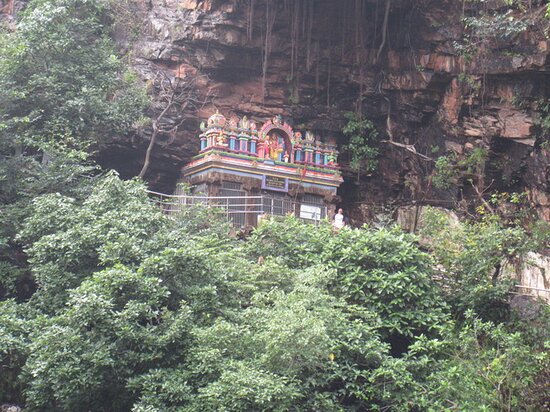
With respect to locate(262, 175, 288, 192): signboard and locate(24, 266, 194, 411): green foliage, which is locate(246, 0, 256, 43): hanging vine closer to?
locate(262, 175, 288, 192): signboard

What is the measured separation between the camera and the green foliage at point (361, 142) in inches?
789

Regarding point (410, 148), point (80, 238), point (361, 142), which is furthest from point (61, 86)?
point (410, 148)

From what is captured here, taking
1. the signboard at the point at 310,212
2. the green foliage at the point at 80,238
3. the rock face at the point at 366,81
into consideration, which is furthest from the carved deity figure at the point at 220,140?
the green foliage at the point at 80,238

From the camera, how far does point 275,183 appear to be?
59.5 ft

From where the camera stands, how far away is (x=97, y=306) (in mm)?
9961

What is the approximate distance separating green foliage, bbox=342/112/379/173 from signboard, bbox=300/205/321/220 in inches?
83.0

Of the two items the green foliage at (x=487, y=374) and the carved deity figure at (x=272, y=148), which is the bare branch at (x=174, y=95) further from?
the green foliage at (x=487, y=374)

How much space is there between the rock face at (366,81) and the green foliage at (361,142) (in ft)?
1.08

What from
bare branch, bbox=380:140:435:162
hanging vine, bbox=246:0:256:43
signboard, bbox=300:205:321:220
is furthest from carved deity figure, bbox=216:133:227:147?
bare branch, bbox=380:140:435:162

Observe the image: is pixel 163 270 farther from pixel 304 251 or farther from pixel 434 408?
pixel 434 408

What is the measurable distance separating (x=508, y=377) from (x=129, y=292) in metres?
5.07

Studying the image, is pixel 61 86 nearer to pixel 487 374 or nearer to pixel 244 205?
pixel 244 205

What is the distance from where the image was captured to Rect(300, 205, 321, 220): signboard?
18266mm

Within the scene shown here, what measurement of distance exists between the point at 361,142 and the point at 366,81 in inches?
63.1
